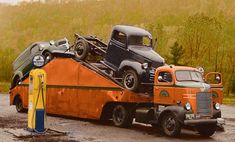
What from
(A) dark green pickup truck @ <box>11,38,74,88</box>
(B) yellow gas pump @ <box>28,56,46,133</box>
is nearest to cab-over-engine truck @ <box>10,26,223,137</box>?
(A) dark green pickup truck @ <box>11,38,74,88</box>

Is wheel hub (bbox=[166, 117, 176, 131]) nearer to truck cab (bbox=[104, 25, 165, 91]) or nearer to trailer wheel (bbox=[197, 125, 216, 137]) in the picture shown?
trailer wheel (bbox=[197, 125, 216, 137])

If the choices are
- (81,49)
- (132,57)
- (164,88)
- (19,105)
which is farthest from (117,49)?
(19,105)

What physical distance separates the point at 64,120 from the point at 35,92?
481 cm

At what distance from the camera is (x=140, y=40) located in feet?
52.5

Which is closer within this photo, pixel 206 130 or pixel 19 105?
pixel 206 130

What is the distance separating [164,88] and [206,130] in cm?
193

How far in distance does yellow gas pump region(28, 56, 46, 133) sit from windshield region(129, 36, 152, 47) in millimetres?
4667

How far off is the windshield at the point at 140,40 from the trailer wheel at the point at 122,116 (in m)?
2.54

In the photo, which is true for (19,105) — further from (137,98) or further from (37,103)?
(37,103)

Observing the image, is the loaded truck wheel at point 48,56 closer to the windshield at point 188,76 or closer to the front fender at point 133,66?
the front fender at point 133,66

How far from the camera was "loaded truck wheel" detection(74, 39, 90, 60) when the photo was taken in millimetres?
16656

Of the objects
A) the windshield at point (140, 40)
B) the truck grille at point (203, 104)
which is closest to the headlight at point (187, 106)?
the truck grille at point (203, 104)

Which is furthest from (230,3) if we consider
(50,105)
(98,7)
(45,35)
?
(50,105)

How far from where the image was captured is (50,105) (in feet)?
58.6
